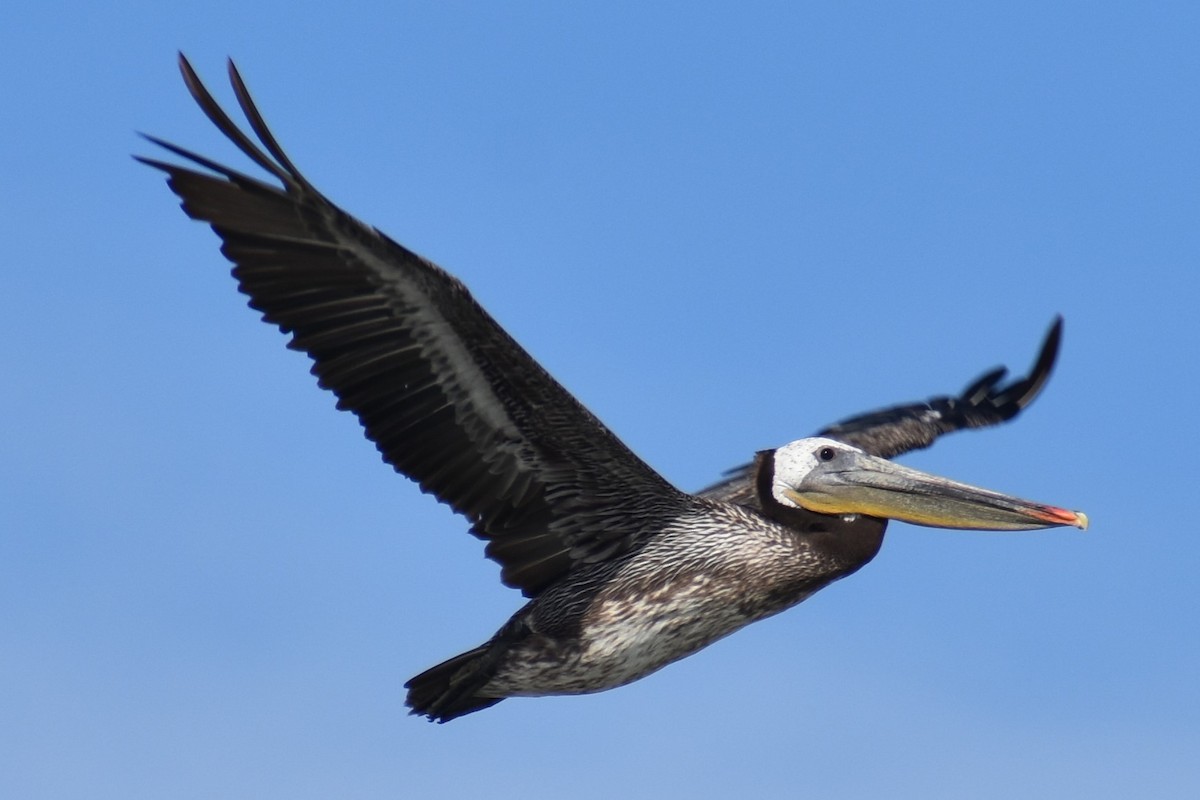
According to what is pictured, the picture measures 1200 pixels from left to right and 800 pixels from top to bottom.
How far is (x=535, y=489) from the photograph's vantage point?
1154cm

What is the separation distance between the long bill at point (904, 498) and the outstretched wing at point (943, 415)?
2.19 m

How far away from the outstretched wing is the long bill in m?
2.19

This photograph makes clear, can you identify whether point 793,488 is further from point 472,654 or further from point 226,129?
point 226,129

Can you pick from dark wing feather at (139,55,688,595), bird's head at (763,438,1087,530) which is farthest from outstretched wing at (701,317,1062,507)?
dark wing feather at (139,55,688,595)

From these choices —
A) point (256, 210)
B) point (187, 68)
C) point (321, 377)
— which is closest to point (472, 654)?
point (321, 377)

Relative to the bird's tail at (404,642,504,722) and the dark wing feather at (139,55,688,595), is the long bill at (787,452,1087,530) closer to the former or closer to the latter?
the dark wing feather at (139,55,688,595)

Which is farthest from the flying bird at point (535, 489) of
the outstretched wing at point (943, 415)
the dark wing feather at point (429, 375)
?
the outstretched wing at point (943, 415)

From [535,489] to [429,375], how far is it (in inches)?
38.8

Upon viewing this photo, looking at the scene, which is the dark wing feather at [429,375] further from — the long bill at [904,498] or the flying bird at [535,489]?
the long bill at [904,498]

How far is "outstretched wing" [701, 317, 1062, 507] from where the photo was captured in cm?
1456

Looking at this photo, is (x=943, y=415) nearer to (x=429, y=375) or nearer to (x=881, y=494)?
(x=881, y=494)

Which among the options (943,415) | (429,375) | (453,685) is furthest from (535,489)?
(943,415)

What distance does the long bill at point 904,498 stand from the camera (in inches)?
471

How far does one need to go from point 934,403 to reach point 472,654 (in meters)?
5.38
